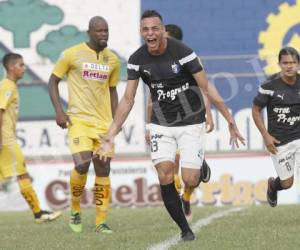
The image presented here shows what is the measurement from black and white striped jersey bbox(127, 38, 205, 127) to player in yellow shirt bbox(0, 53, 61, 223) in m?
3.52

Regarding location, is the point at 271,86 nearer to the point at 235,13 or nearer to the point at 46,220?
the point at 46,220

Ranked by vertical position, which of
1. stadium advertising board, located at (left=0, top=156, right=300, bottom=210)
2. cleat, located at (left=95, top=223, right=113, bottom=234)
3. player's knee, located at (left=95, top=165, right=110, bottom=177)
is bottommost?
stadium advertising board, located at (left=0, top=156, right=300, bottom=210)

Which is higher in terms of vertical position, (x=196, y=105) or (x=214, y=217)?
(x=196, y=105)

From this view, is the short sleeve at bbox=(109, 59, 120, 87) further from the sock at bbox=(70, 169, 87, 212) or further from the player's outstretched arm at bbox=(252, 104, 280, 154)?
the player's outstretched arm at bbox=(252, 104, 280, 154)

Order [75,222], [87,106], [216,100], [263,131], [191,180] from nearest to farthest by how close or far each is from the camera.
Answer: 1. [216,100]
2. [191,180]
3. [75,222]
4. [87,106]
5. [263,131]

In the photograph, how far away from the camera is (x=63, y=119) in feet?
34.3

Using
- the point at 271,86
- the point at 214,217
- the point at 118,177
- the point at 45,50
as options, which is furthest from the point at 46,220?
the point at 45,50

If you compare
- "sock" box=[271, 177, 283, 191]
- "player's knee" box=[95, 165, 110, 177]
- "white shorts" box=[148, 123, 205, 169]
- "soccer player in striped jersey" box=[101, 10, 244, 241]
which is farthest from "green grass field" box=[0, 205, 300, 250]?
"white shorts" box=[148, 123, 205, 169]

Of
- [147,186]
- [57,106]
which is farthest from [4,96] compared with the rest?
[147,186]

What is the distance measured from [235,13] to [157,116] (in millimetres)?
12102

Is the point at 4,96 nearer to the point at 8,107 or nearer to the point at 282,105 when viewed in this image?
the point at 8,107

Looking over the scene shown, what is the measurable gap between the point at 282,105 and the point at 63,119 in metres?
2.42

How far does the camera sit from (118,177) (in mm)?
17938

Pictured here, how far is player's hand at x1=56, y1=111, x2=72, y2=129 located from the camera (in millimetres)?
10422
